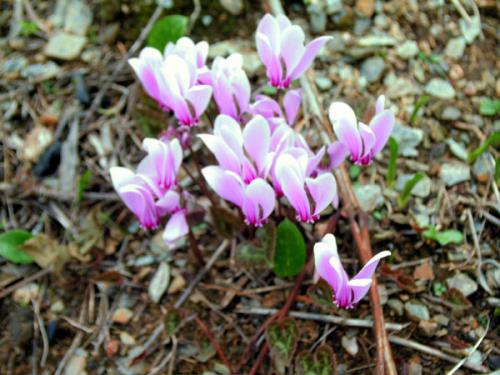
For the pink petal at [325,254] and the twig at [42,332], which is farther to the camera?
the twig at [42,332]

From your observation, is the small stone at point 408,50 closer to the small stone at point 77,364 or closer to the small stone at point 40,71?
the small stone at point 40,71

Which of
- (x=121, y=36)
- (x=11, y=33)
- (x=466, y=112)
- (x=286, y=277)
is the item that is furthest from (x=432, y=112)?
(x=11, y=33)

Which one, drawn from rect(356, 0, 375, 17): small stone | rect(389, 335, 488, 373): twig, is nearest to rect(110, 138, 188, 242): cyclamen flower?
rect(389, 335, 488, 373): twig

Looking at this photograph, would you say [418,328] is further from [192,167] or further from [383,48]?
[383,48]

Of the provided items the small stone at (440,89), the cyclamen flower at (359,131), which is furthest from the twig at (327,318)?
the small stone at (440,89)

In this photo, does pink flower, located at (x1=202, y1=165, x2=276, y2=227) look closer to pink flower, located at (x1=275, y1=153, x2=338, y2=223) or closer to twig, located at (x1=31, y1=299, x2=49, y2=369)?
pink flower, located at (x1=275, y1=153, x2=338, y2=223)

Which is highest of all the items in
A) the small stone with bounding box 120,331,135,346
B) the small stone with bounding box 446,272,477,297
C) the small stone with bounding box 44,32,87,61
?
the small stone with bounding box 44,32,87,61
